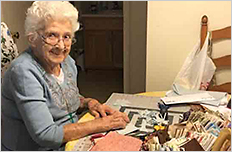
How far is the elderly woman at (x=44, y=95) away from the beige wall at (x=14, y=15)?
1281mm

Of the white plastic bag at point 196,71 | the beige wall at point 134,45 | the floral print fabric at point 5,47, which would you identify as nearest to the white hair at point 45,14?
the floral print fabric at point 5,47

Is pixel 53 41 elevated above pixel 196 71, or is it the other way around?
pixel 53 41

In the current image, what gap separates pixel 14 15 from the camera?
287 cm

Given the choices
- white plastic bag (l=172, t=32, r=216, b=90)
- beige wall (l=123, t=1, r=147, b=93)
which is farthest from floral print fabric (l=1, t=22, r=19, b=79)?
beige wall (l=123, t=1, r=147, b=93)

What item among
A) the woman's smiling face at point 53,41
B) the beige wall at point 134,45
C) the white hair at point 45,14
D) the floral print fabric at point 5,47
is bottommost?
the beige wall at point 134,45

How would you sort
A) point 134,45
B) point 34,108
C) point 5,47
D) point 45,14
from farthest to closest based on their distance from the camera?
point 134,45 < point 5,47 < point 45,14 < point 34,108

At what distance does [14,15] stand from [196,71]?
1669 millimetres

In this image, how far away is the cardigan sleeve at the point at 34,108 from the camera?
1.32 m

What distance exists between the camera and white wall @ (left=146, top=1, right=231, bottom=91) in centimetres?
204

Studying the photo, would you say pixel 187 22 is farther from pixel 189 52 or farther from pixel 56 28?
pixel 56 28

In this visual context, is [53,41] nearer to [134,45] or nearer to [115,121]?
[115,121]

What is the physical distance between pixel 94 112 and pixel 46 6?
53cm

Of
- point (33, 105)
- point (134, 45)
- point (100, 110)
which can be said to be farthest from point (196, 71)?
point (134, 45)

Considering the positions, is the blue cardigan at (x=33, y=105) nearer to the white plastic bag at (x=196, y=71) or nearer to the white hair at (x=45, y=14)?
the white hair at (x=45, y=14)
